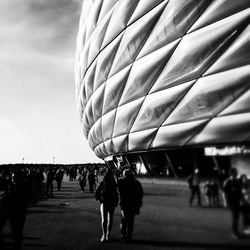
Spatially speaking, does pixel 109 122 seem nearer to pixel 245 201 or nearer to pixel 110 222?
pixel 110 222

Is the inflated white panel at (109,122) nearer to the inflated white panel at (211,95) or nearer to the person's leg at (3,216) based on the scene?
the inflated white panel at (211,95)

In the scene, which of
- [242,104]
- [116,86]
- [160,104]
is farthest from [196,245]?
[116,86]

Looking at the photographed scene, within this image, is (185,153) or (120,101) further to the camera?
(120,101)

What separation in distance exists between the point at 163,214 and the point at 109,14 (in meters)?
11.0

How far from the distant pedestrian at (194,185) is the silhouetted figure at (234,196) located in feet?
0.58

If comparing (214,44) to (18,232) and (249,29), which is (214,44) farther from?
(18,232)

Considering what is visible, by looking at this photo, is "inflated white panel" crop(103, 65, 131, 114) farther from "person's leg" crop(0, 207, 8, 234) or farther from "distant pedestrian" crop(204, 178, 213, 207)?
"distant pedestrian" crop(204, 178, 213, 207)

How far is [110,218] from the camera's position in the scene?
14.1ft

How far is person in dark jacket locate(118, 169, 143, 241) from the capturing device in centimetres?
238

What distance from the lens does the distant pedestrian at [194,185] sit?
1691mm

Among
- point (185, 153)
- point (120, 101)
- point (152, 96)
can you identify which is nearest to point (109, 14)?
point (120, 101)

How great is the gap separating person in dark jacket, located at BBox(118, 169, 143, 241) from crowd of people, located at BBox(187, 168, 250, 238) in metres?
0.73

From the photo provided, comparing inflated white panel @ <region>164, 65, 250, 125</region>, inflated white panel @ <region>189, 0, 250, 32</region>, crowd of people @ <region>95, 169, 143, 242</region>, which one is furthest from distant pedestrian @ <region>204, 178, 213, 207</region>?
inflated white panel @ <region>189, 0, 250, 32</region>

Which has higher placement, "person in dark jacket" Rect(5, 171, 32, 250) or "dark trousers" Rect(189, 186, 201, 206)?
"dark trousers" Rect(189, 186, 201, 206)
